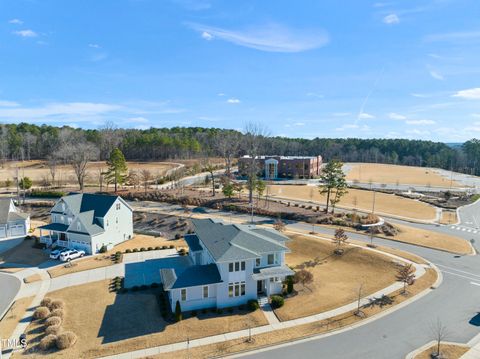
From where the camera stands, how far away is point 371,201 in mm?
75938

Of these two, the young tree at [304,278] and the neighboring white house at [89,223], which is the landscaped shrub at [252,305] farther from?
the neighboring white house at [89,223]

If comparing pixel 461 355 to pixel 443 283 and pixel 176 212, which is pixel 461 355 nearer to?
pixel 443 283

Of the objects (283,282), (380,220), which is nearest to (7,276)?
(283,282)

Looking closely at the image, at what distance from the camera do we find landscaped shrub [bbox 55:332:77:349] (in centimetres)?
2331

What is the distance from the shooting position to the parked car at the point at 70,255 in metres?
40.9

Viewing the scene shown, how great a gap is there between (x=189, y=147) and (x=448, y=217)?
103670 mm

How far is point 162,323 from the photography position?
87.2 ft

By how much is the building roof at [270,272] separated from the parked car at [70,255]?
25.5 meters

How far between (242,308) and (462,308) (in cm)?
1976

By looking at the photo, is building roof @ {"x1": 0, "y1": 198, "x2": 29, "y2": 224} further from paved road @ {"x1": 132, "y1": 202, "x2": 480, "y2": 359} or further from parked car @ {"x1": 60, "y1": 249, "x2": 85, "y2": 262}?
paved road @ {"x1": 132, "y1": 202, "x2": 480, "y2": 359}

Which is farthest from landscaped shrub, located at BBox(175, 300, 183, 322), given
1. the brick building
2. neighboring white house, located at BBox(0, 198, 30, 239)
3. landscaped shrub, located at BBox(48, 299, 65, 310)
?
the brick building

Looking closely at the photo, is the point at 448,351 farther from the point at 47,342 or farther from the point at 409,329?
the point at 47,342

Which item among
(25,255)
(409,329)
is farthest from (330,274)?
(25,255)

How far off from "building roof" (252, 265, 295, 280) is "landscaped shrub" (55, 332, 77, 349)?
15444 millimetres
